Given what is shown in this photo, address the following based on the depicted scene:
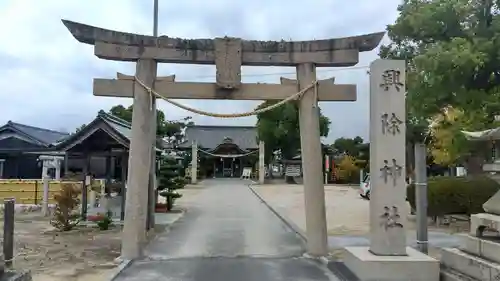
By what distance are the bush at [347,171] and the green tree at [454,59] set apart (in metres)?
33.0

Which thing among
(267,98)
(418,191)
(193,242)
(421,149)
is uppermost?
(267,98)

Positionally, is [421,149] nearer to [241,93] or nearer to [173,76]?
[241,93]

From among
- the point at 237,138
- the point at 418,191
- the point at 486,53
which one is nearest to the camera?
the point at 418,191

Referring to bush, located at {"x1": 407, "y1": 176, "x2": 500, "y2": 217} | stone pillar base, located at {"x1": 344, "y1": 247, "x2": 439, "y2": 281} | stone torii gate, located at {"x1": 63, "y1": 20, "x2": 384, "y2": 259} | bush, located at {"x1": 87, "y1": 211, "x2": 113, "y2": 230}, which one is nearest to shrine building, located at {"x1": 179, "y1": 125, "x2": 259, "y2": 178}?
bush, located at {"x1": 87, "y1": 211, "x2": 113, "y2": 230}

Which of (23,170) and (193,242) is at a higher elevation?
(23,170)

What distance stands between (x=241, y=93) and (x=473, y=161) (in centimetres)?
1249

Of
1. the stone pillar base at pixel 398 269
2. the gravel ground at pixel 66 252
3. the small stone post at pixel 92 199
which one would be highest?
the small stone post at pixel 92 199

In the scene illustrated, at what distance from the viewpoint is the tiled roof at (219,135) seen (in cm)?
6512

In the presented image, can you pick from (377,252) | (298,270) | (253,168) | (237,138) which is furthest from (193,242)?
(237,138)

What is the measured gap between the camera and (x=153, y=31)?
1450 cm

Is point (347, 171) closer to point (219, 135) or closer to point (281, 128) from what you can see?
point (281, 128)

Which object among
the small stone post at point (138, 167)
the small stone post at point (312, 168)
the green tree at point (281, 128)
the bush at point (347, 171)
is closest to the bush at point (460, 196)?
the small stone post at point (312, 168)

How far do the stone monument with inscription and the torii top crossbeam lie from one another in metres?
2.21

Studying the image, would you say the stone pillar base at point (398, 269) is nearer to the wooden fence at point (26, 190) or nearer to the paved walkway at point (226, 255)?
the paved walkway at point (226, 255)
